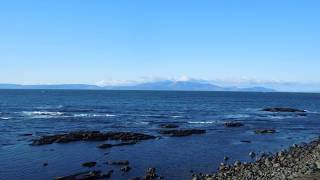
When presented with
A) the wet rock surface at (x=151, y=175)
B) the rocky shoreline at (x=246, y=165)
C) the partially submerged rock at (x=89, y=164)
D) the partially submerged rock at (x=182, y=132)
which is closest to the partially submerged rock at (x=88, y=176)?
the rocky shoreline at (x=246, y=165)

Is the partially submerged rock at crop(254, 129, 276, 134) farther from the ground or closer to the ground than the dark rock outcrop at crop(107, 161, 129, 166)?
farther from the ground

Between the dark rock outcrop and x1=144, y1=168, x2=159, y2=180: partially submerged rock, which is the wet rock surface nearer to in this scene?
x1=144, y1=168, x2=159, y2=180: partially submerged rock

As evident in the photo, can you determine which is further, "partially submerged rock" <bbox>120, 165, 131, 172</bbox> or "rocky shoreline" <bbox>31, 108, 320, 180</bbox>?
"partially submerged rock" <bbox>120, 165, 131, 172</bbox>

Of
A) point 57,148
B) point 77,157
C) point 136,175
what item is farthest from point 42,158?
point 136,175

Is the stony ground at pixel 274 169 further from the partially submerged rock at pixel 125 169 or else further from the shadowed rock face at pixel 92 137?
the shadowed rock face at pixel 92 137

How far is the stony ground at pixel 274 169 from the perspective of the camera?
1140 inches

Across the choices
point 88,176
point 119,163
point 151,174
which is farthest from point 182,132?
point 88,176

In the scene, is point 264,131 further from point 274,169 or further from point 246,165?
point 274,169

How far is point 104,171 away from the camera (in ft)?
118

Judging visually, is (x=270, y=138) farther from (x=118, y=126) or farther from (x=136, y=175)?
(x=136, y=175)

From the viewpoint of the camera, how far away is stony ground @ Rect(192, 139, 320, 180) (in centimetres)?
2894

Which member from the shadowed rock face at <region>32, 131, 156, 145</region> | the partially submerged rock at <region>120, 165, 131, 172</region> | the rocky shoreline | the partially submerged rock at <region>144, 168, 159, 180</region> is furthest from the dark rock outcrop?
the shadowed rock face at <region>32, 131, 156, 145</region>

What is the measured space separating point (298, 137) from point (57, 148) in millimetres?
30038

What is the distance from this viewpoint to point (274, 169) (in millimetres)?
33406
